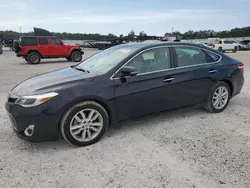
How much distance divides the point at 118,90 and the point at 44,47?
46.0 ft

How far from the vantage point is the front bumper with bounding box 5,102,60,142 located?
10.3ft

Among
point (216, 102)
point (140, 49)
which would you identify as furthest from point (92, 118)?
point (216, 102)

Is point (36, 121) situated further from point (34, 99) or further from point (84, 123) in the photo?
point (84, 123)

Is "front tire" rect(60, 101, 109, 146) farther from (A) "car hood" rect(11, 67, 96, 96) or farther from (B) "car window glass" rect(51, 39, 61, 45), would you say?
(B) "car window glass" rect(51, 39, 61, 45)

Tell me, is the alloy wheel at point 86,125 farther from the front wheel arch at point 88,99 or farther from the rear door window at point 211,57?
the rear door window at point 211,57

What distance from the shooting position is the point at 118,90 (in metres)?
3.62

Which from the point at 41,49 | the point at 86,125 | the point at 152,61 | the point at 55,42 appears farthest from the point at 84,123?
the point at 55,42

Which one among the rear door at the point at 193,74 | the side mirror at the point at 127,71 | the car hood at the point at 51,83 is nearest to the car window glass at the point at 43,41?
the car hood at the point at 51,83

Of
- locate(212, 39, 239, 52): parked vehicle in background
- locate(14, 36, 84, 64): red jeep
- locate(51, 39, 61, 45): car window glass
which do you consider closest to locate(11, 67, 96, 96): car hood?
locate(14, 36, 84, 64): red jeep

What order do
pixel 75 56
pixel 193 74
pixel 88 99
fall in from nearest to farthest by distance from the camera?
pixel 88 99 < pixel 193 74 < pixel 75 56

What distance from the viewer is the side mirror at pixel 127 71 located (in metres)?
3.58

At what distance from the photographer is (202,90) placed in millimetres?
4504

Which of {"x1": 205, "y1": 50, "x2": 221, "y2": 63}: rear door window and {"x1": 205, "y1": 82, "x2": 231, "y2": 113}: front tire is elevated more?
{"x1": 205, "y1": 50, "x2": 221, "y2": 63}: rear door window

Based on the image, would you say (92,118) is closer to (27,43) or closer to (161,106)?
(161,106)
